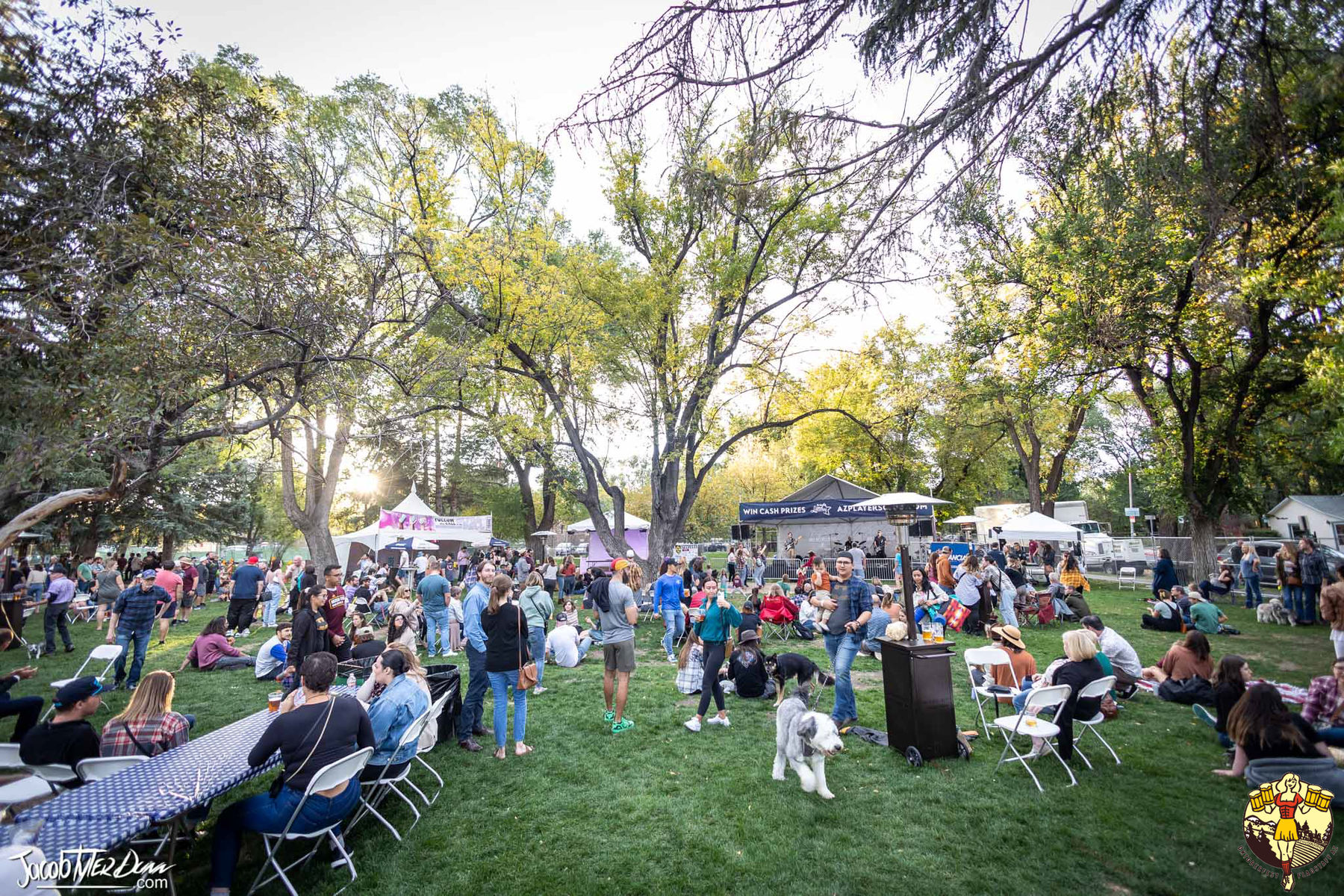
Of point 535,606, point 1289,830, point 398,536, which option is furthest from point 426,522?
point 1289,830

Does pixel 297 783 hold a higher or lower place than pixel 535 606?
lower

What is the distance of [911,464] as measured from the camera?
86.5 feet

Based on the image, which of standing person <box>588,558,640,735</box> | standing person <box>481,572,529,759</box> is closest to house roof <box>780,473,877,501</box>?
standing person <box>588,558,640,735</box>

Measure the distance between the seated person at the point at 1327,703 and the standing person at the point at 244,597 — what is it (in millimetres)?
15481

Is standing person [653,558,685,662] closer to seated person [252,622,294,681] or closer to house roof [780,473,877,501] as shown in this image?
seated person [252,622,294,681]

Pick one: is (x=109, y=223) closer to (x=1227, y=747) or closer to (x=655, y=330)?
(x=1227, y=747)

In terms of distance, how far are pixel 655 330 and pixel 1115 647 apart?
11.6 meters

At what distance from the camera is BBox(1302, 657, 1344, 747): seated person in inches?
196

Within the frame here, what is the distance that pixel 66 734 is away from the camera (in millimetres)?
3879

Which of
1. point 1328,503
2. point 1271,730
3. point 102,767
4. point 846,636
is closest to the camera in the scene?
point 102,767

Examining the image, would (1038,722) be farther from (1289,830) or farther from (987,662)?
(1289,830)

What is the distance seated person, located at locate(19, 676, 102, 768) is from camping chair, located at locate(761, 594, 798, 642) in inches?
378

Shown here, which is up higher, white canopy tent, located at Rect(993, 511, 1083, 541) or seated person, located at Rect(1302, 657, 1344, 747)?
white canopy tent, located at Rect(993, 511, 1083, 541)

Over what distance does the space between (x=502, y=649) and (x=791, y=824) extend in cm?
298
